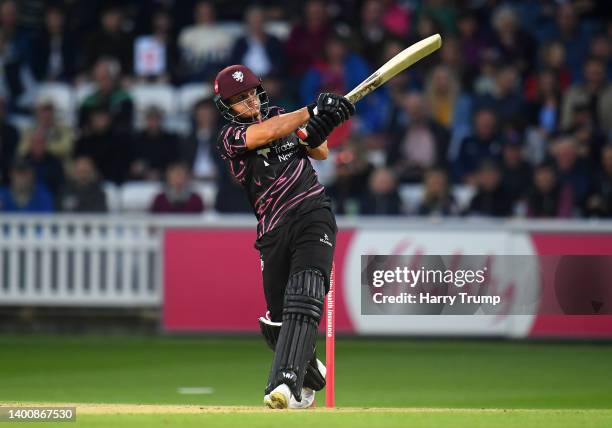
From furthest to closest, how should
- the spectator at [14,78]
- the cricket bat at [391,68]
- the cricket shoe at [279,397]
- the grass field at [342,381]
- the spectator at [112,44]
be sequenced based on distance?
the spectator at [14,78] → the spectator at [112,44] → the cricket bat at [391,68] → the cricket shoe at [279,397] → the grass field at [342,381]

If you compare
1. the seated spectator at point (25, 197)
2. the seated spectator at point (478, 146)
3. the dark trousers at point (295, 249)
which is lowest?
the dark trousers at point (295, 249)

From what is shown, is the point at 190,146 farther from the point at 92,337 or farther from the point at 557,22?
the point at 557,22

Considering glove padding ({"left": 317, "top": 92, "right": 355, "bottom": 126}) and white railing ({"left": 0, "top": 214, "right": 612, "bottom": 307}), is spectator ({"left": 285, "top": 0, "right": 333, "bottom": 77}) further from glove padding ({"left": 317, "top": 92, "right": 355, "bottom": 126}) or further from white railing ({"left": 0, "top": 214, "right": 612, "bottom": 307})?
glove padding ({"left": 317, "top": 92, "right": 355, "bottom": 126})

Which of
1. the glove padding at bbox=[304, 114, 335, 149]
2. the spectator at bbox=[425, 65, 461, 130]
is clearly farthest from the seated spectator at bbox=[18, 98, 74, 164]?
the glove padding at bbox=[304, 114, 335, 149]

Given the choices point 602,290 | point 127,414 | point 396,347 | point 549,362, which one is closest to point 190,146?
point 396,347

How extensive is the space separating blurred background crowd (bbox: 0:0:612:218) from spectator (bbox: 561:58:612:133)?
21 millimetres

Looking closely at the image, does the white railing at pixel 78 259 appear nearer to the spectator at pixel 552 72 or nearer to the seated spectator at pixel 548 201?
the seated spectator at pixel 548 201

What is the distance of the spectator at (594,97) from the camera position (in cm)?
1655

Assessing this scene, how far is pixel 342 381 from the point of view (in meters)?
11.5

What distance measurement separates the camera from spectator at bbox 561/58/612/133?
16.5 metres

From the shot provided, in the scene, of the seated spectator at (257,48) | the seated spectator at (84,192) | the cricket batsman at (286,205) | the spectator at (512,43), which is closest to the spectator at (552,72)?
the spectator at (512,43)

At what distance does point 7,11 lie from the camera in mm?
18672

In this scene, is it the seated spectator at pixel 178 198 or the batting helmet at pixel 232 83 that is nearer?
the batting helmet at pixel 232 83

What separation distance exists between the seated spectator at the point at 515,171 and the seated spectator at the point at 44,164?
533 centimetres
